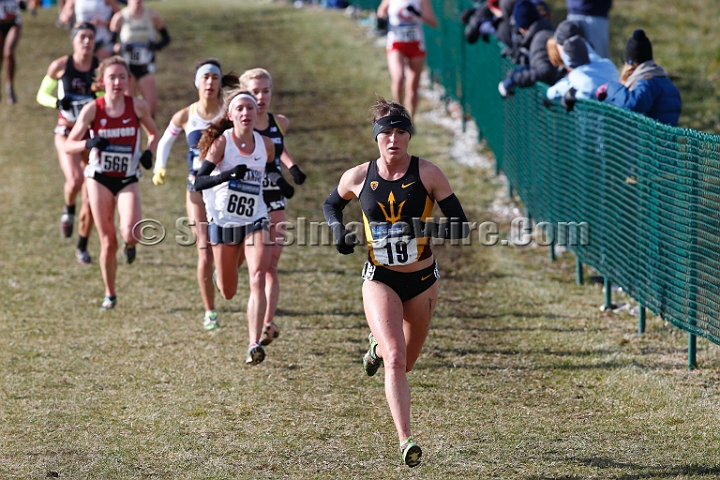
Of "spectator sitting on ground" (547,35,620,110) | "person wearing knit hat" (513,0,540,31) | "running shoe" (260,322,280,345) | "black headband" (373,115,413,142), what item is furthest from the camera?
"person wearing knit hat" (513,0,540,31)

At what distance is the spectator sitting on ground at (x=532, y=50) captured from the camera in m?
11.4

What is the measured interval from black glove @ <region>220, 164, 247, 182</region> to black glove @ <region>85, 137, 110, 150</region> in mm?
1973

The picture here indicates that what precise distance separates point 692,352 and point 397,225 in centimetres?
324

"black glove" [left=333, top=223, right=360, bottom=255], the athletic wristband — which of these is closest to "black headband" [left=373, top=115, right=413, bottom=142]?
the athletic wristband

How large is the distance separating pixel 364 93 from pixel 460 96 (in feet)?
8.31

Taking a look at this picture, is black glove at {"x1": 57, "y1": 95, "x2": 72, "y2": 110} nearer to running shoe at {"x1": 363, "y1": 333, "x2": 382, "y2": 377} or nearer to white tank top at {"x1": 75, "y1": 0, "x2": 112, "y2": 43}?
white tank top at {"x1": 75, "y1": 0, "x2": 112, "y2": 43}

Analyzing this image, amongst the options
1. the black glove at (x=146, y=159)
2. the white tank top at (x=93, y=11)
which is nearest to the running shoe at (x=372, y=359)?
the black glove at (x=146, y=159)

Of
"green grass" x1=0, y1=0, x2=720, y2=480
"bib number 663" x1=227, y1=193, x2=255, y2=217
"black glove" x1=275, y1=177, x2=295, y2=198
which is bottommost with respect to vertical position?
"green grass" x1=0, y1=0, x2=720, y2=480

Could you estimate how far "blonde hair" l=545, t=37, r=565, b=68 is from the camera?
1122cm

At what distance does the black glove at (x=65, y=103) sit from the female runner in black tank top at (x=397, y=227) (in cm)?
558

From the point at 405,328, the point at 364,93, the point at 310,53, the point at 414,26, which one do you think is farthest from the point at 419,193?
the point at 310,53

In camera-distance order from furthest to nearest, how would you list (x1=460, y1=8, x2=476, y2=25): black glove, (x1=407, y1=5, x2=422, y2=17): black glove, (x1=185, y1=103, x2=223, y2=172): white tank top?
(x1=460, y1=8, x2=476, y2=25): black glove → (x1=407, y1=5, x2=422, y2=17): black glove → (x1=185, y1=103, x2=223, y2=172): white tank top

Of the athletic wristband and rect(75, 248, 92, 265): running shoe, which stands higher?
the athletic wristband

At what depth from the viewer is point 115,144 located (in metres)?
10.0
